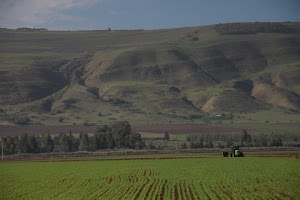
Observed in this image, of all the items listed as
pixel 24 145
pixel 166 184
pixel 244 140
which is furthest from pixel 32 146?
pixel 166 184

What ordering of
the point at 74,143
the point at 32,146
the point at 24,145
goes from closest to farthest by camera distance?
the point at 24,145
the point at 32,146
the point at 74,143

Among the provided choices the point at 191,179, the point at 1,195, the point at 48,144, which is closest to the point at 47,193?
the point at 1,195

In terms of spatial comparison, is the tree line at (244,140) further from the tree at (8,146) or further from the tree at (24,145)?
the tree at (8,146)

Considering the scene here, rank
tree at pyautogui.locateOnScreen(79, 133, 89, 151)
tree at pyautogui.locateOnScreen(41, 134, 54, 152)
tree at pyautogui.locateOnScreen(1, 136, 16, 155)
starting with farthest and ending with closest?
tree at pyautogui.locateOnScreen(79, 133, 89, 151), tree at pyautogui.locateOnScreen(41, 134, 54, 152), tree at pyautogui.locateOnScreen(1, 136, 16, 155)

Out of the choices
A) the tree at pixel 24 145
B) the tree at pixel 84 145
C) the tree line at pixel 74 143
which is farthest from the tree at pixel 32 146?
the tree at pixel 84 145

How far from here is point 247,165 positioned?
74.3m

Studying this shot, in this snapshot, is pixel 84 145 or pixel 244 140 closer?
pixel 84 145

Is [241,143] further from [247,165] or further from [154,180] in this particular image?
[154,180]

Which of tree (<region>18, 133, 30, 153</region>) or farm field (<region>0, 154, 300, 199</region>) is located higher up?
farm field (<region>0, 154, 300, 199</region>)

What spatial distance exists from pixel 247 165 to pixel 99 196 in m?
34.6

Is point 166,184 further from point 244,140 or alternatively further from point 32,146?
point 244,140

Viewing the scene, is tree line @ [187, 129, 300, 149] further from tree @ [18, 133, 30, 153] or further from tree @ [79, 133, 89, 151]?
tree @ [18, 133, 30, 153]

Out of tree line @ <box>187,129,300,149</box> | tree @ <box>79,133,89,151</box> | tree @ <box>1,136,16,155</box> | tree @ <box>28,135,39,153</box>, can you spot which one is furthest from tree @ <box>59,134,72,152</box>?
tree line @ <box>187,129,300,149</box>

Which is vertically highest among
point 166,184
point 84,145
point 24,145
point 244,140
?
point 166,184
